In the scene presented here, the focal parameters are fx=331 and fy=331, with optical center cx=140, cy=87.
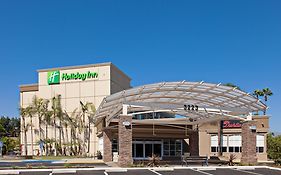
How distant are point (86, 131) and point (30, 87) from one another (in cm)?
1196

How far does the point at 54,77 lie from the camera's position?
4878cm

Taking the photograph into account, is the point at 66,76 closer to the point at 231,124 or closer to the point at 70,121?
the point at 70,121

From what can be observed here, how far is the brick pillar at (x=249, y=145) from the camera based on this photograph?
2502cm

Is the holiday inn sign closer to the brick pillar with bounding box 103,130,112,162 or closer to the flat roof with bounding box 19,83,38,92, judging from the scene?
the flat roof with bounding box 19,83,38,92

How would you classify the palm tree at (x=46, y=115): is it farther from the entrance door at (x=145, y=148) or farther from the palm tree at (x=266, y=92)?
the palm tree at (x=266, y=92)

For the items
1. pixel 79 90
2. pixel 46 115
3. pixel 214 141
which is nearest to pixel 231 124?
pixel 214 141

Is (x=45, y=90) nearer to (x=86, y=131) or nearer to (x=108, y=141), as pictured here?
(x=86, y=131)

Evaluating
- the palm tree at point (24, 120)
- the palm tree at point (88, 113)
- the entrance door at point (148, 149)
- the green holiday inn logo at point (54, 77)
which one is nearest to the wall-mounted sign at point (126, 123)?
the entrance door at point (148, 149)

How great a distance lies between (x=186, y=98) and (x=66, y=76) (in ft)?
83.7

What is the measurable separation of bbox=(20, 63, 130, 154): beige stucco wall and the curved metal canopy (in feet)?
58.1

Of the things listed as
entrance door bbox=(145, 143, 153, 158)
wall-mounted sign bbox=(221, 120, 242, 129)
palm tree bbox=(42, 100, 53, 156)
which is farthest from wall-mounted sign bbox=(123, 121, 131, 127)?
palm tree bbox=(42, 100, 53, 156)

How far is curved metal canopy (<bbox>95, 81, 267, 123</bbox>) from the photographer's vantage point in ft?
76.4

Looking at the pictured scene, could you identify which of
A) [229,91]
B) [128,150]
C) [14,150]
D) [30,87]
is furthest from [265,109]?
[14,150]

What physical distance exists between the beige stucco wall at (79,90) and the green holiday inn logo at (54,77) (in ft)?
1.90
